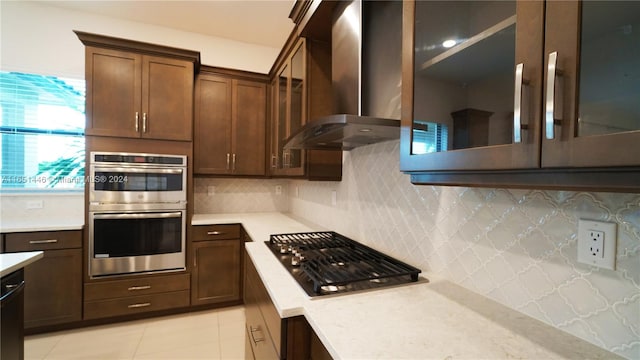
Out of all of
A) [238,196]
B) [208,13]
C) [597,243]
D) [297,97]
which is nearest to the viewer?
[597,243]

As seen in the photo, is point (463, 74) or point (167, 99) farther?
point (167, 99)

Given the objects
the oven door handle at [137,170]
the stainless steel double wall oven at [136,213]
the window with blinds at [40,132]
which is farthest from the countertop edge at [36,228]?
the window with blinds at [40,132]

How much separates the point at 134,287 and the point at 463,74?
119 inches

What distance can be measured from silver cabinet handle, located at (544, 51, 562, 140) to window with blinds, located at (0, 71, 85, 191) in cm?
373

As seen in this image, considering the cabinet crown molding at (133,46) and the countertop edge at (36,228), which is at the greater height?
the cabinet crown molding at (133,46)

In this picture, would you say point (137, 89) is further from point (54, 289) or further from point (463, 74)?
point (463, 74)

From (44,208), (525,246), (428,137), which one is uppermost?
(428,137)

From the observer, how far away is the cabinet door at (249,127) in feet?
10.2

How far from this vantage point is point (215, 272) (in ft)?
9.09

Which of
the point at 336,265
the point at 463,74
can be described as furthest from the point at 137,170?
the point at 463,74

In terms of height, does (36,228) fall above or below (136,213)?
below

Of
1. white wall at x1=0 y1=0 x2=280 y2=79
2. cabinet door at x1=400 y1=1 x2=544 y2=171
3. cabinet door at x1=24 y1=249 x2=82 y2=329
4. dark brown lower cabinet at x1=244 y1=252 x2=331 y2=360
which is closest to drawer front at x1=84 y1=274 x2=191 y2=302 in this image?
cabinet door at x1=24 y1=249 x2=82 y2=329

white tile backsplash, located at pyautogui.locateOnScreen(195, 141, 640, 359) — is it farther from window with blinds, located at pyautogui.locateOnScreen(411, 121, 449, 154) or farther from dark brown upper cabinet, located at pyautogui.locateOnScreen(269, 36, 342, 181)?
dark brown upper cabinet, located at pyautogui.locateOnScreen(269, 36, 342, 181)

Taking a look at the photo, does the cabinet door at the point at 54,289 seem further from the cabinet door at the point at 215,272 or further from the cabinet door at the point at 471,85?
the cabinet door at the point at 471,85
